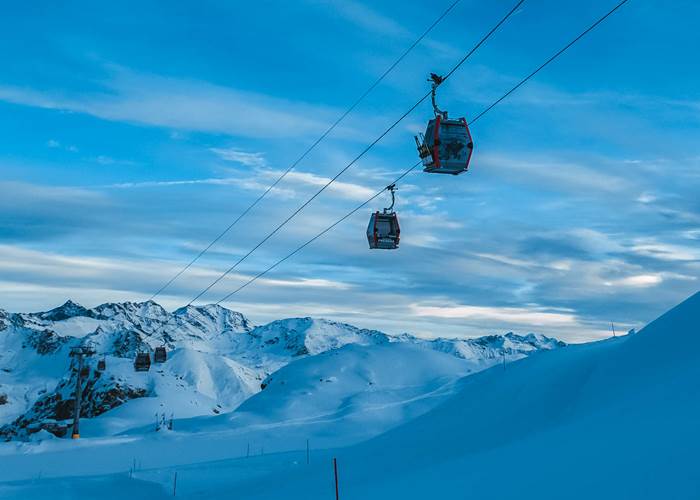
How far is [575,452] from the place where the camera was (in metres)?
16.0

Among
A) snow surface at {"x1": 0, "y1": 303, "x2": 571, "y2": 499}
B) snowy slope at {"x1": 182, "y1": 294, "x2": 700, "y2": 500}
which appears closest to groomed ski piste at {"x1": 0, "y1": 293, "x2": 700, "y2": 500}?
snowy slope at {"x1": 182, "y1": 294, "x2": 700, "y2": 500}

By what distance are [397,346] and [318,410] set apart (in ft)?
107

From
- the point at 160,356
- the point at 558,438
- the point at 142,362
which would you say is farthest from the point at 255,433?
the point at 558,438

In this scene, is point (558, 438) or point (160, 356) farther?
point (160, 356)

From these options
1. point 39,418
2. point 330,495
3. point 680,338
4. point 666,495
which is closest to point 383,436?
point 330,495

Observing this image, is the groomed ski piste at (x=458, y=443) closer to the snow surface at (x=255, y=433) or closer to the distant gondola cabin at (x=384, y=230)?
the snow surface at (x=255, y=433)

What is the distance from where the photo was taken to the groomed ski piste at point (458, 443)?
14648mm

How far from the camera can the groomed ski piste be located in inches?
577

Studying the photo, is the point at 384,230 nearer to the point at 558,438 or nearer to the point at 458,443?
the point at 558,438

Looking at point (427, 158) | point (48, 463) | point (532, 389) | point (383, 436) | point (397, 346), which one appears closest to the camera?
point (427, 158)

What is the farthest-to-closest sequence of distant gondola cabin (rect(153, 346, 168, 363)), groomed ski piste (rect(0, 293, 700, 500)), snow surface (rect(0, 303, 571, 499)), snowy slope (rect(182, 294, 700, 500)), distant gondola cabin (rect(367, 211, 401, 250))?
distant gondola cabin (rect(153, 346, 168, 363)) → snow surface (rect(0, 303, 571, 499)) → distant gondola cabin (rect(367, 211, 401, 250)) → groomed ski piste (rect(0, 293, 700, 500)) → snowy slope (rect(182, 294, 700, 500))

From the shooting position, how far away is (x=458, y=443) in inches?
1133

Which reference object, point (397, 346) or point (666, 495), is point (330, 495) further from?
point (397, 346)

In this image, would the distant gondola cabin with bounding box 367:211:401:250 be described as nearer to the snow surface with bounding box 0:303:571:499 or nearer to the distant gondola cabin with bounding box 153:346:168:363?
the snow surface with bounding box 0:303:571:499
